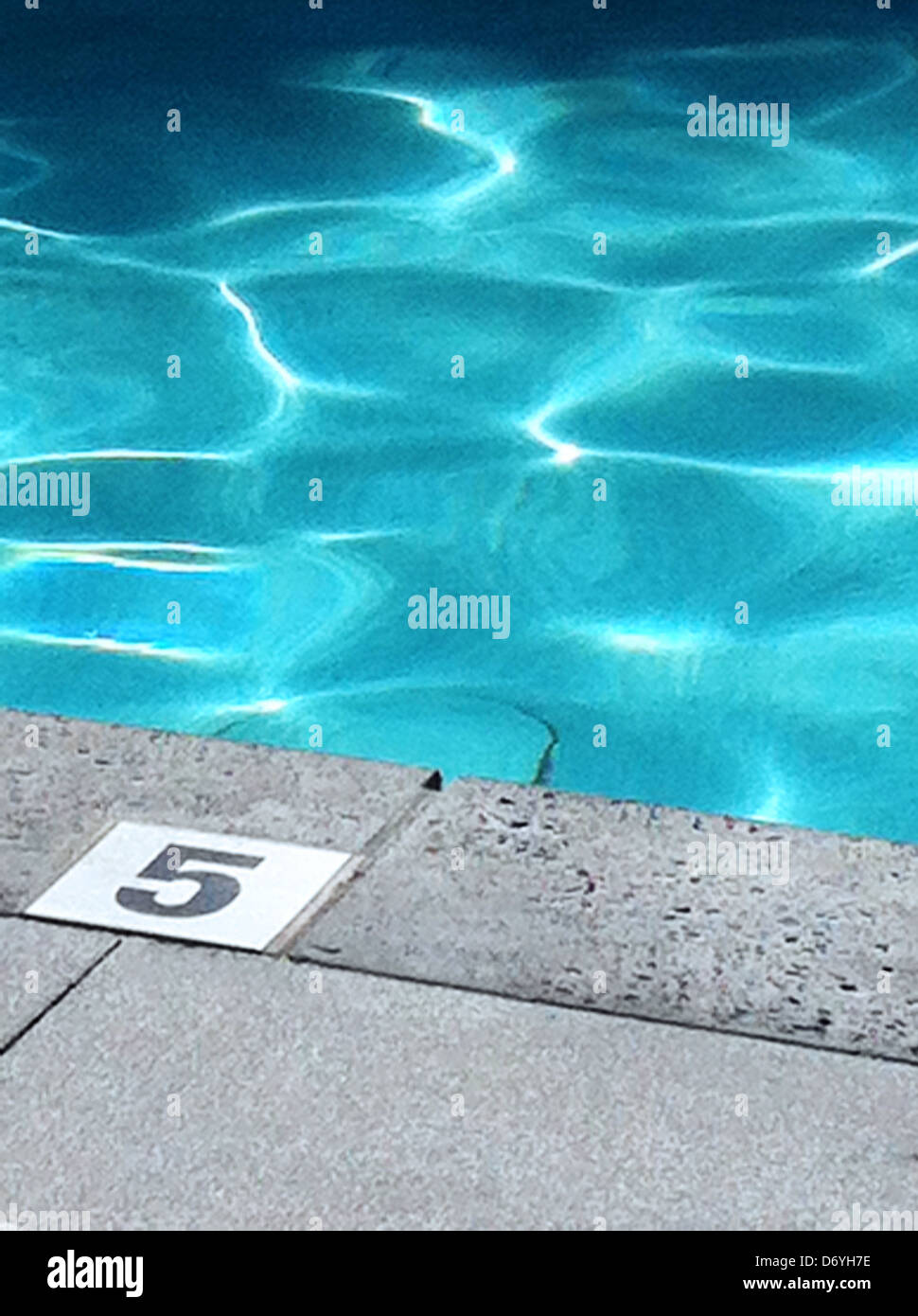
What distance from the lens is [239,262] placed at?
274 inches

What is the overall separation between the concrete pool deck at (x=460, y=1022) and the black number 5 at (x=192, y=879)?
54 millimetres

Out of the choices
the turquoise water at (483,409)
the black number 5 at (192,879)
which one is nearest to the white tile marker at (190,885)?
the black number 5 at (192,879)

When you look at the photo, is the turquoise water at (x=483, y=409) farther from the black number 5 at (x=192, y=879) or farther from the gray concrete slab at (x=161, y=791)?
the black number 5 at (x=192, y=879)

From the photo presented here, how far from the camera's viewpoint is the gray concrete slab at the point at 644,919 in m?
3.03

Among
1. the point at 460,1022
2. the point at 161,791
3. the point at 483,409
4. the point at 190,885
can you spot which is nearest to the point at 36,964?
the point at 190,885

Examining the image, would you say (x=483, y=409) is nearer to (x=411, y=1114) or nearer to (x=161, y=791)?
(x=161, y=791)

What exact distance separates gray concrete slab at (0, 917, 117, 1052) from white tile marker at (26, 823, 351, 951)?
3cm

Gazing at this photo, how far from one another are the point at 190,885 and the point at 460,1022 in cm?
49

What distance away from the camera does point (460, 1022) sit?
118 inches

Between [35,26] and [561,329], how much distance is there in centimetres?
328

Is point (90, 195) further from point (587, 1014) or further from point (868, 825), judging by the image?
point (587, 1014)

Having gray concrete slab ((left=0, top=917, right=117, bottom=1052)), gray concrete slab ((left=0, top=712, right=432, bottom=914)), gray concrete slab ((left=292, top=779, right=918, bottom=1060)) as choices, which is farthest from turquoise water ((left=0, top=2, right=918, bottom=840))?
gray concrete slab ((left=0, top=917, right=117, bottom=1052))

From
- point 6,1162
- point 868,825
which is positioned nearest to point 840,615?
point 868,825

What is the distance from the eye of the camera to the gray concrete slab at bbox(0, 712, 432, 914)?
11.1 feet
